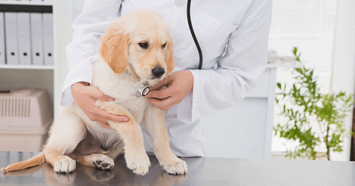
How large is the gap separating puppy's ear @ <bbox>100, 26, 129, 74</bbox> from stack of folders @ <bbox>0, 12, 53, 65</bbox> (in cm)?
150

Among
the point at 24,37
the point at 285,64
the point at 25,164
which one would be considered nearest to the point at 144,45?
the point at 25,164

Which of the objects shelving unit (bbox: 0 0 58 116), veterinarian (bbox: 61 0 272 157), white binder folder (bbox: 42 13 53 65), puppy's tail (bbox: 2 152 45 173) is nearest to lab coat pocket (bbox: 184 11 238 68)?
veterinarian (bbox: 61 0 272 157)

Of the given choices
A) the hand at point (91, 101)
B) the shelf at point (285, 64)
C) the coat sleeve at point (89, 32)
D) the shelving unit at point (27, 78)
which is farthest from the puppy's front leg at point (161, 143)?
the shelving unit at point (27, 78)

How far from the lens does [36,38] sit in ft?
6.72

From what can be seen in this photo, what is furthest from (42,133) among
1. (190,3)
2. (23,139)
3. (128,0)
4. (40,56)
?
(190,3)

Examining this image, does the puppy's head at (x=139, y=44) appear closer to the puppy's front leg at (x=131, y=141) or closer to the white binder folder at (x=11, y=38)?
the puppy's front leg at (x=131, y=141)

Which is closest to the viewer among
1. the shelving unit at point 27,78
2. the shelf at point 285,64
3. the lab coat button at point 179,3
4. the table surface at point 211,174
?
the table surface at point 211,174

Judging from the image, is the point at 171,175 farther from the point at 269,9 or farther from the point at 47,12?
the point at 47,12

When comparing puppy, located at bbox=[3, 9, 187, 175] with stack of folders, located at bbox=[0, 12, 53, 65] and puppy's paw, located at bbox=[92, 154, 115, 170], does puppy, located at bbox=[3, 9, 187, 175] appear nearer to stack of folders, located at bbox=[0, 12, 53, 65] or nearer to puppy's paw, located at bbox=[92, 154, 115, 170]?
puppy's paw, located at bbox=[92, 154, 115, 170]

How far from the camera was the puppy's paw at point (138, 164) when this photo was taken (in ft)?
2.37

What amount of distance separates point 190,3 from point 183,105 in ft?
0.96

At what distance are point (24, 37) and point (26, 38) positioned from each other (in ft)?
0.05

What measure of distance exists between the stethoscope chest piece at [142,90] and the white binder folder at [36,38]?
61.1 inches

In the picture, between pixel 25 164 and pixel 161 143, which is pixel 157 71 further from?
pixel 25 164
